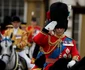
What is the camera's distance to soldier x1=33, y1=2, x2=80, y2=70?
25.5ft

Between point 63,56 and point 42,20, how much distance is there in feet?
43.7

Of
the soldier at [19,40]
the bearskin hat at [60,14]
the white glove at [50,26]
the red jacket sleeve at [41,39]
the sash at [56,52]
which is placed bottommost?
the soldier at [19,40]

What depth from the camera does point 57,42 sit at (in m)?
7.92

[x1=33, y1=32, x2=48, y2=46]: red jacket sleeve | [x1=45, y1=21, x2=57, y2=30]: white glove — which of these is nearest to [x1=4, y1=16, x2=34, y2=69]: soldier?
[x1=33, y1=32, x2=48, y2=46]: red jacket sleeve

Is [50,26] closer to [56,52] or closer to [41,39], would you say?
[41,39]

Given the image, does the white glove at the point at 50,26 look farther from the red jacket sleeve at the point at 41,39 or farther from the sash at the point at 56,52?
the sash at the point at 56,52

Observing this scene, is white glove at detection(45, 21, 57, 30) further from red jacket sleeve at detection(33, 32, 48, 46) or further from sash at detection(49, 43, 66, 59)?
sash at detection(49, 43, 66, 59)

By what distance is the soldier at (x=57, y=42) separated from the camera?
7.77 metres

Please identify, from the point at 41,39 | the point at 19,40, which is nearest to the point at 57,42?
the point at 41,39

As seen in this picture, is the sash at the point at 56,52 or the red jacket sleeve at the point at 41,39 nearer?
the red jacket sleeve at the point at 41,39

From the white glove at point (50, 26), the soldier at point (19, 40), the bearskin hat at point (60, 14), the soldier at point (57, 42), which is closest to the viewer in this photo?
the white glove at point (50, 26)

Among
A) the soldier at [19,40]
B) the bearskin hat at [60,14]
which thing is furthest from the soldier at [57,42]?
the soldier at [19,40]

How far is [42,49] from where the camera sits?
7906mm

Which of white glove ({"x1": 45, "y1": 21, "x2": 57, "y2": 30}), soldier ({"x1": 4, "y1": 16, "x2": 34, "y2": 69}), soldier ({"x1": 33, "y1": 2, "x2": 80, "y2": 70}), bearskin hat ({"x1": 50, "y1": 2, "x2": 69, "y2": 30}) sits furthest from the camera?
soldier ({"x1": 4, "y1": 16, "x2": 34, "y2": 69})
